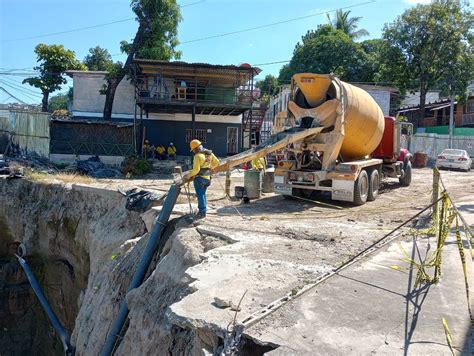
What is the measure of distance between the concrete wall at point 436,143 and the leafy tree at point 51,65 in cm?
2485

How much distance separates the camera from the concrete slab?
3715mm

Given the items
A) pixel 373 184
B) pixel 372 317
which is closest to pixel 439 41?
pixel 373 184

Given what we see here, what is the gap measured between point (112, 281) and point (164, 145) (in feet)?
58.9

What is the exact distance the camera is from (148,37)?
26.0 metres

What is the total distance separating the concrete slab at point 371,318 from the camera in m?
3.71

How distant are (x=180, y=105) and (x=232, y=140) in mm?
5137

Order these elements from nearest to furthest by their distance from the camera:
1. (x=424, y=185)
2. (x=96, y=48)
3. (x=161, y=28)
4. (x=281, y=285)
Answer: (x=281, y=285) → (x=424, y=185) → (x=161, y=28) → (x=96, y=48)

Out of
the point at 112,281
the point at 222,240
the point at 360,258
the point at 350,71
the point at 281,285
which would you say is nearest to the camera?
the point at 281,285

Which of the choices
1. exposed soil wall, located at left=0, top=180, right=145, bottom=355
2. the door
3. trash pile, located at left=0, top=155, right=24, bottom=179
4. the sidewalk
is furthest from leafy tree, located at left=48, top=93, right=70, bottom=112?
the sidewalk

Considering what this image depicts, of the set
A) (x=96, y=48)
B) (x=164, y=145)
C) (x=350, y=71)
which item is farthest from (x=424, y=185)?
(x=96, y=48)

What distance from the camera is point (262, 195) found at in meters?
13.1

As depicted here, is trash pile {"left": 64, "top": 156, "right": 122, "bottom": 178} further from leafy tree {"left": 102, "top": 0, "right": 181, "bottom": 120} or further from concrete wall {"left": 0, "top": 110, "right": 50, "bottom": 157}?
leafy tree {"left": 102, "top": 0, "right": 181, "bottom": 120}

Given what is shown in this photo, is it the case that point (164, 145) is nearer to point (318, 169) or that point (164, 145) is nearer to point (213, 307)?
point (318, 169)

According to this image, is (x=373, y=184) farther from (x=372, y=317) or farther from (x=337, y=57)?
(x=337, y=57)
